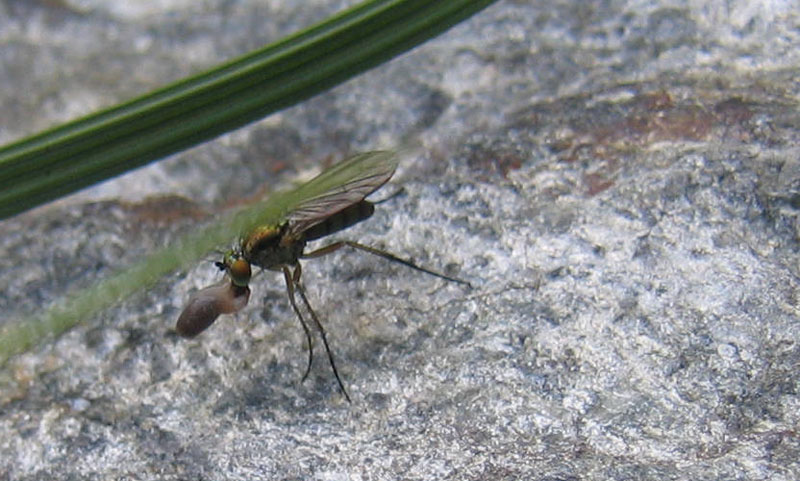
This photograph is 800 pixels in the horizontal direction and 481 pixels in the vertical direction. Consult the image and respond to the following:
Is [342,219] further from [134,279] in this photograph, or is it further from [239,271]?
[134,279]

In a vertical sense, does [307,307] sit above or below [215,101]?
below

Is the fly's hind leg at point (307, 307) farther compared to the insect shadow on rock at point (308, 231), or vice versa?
the insect shadow on rock at point (308, 231)

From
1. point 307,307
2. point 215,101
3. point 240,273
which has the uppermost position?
point 215,101

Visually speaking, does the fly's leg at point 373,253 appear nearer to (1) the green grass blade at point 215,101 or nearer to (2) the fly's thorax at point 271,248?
(2) the fly's thorax at point 271,248

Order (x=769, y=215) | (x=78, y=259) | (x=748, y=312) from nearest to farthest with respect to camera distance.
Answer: (x=748, y=312), (x=769, y=215), (x=78, y=259)

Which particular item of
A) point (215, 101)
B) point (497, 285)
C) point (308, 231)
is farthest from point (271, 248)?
point (497, 285)

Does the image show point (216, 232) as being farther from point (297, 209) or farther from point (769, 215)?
point (769, 215)

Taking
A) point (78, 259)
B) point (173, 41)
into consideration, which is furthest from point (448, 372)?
point (173, 41)

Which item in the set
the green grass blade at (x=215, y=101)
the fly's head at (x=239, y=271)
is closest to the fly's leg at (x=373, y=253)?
the fly's head at (x=239, y=271)
